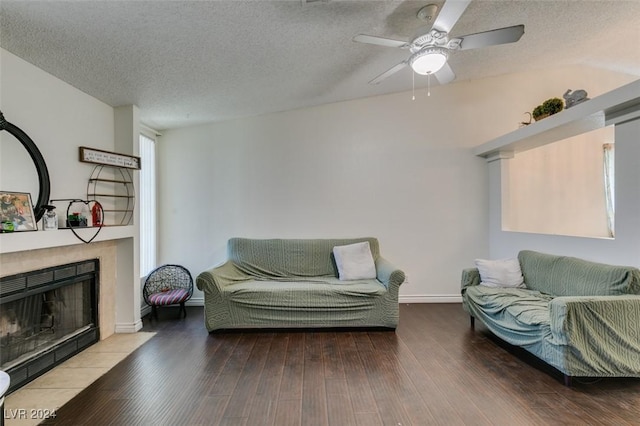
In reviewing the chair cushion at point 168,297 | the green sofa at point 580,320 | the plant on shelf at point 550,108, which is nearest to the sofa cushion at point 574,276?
the green sofa at point 580,320

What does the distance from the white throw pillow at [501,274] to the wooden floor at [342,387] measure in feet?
2.00

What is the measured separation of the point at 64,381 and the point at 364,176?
3.64 m

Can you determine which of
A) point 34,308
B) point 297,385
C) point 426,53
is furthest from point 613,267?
point 34,308

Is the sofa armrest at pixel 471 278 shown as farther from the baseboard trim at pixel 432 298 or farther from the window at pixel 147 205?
the window at pixel 147 205

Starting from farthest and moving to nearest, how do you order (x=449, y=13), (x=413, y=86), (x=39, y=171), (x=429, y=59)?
(x=413, y=86), (x=39, y=171), (x=429, y=59), (x=449, y=13)

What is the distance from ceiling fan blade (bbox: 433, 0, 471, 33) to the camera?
1.76 metres

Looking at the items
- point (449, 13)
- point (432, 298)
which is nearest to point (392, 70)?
point (449, 13)

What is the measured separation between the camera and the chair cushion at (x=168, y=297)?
3.56 m

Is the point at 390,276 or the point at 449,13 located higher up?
the point at 449,13

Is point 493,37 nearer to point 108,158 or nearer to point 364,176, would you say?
point 364,176

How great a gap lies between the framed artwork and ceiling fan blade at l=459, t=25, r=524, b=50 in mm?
3261

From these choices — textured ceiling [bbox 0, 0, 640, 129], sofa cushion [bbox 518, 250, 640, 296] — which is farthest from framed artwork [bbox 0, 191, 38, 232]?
sofa cushion [bbox 518, 250, 640, 296]

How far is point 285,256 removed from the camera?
13.0ft

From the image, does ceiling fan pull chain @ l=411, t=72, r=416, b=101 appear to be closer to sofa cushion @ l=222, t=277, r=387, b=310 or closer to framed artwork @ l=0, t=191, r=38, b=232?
sofa cushion @ l=222, t=277, r=387, b=310
